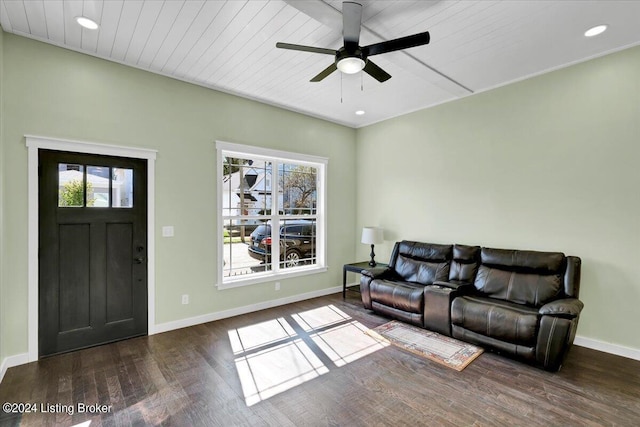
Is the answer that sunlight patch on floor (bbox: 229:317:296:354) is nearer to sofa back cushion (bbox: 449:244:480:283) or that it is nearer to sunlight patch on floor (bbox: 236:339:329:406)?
sunlight patch on floor (bbox: 236:339:329:406)

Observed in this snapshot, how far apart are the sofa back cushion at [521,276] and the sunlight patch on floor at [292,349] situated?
151 cm

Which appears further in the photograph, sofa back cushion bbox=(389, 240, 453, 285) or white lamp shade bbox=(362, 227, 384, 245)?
white lamp shade bbox=(362, 227, 384, 245)

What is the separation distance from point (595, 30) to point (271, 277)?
15.2ft

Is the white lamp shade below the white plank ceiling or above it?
below

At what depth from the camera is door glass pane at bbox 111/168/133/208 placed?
335 cm

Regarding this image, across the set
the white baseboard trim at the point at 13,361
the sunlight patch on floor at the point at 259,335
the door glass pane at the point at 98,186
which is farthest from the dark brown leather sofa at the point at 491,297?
the white baseboard trim at the point at 13,361

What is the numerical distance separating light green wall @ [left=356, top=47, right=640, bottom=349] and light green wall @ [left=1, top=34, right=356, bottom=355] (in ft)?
6.70

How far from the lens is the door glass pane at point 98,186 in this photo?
3.20 m

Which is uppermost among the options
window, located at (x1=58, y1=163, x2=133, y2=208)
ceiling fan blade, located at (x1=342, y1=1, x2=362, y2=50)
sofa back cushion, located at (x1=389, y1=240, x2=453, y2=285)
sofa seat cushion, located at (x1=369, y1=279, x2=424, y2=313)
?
ceiling fan blade, located at (x1=342, y1=1, x2=362, y2=50)

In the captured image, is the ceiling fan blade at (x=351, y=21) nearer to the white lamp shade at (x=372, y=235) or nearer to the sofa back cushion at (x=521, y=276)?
the sofa back cushion at (x=521, y=276)

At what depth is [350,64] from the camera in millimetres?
2488

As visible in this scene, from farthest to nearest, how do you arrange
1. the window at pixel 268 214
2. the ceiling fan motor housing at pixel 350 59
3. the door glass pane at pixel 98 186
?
the window at pixel 268 214 < the door glass pane at pixel 98 186 < the ceiling fan motor housing at pixel 350 59

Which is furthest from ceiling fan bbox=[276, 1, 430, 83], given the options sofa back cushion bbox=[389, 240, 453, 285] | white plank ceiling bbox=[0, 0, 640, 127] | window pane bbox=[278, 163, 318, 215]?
sofa back cushion bbox=[389, 240, 453, 285]

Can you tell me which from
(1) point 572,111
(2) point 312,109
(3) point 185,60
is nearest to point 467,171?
(1) point 572,111
